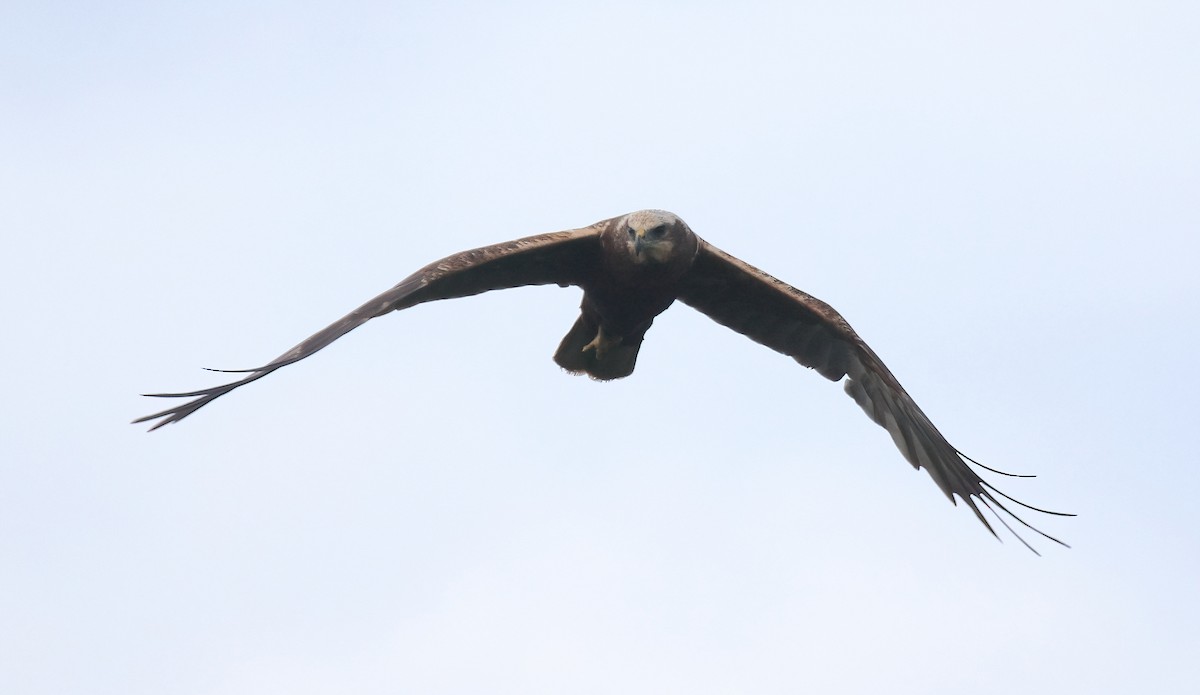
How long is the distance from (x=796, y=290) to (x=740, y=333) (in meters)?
0.57

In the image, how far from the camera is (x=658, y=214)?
1030 centimetres

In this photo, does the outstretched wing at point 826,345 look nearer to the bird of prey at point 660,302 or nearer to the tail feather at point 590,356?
the bird of prey at point 660,302

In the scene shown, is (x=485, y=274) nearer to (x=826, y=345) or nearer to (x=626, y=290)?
(x=626, y=290)

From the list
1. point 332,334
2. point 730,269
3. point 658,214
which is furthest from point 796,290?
point 332,334

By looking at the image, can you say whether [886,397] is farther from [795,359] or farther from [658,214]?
[658,214]

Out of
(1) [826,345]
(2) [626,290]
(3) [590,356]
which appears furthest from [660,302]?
(1) [826,345]

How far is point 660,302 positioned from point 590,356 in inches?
34.7

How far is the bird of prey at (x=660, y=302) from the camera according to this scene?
10266 millimetres

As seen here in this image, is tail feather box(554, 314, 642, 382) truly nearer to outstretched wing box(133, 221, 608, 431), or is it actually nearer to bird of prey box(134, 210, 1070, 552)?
bird of prey box(134, 210, 1070, 552)

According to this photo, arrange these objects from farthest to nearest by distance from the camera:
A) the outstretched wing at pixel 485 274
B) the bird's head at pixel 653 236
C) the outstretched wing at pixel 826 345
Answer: the outstretched wing at pixel 826 345 → the bird's head at pixel 653 236 → the outstretched wing at pixel 485 274

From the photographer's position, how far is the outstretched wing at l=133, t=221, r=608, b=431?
976cm

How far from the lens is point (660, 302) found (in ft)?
35.2

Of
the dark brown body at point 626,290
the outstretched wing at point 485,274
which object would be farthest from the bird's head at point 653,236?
the outstretched wing at point 485,274

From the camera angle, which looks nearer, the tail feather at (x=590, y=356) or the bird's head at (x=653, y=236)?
the bird's head at (x=653, y=236)
